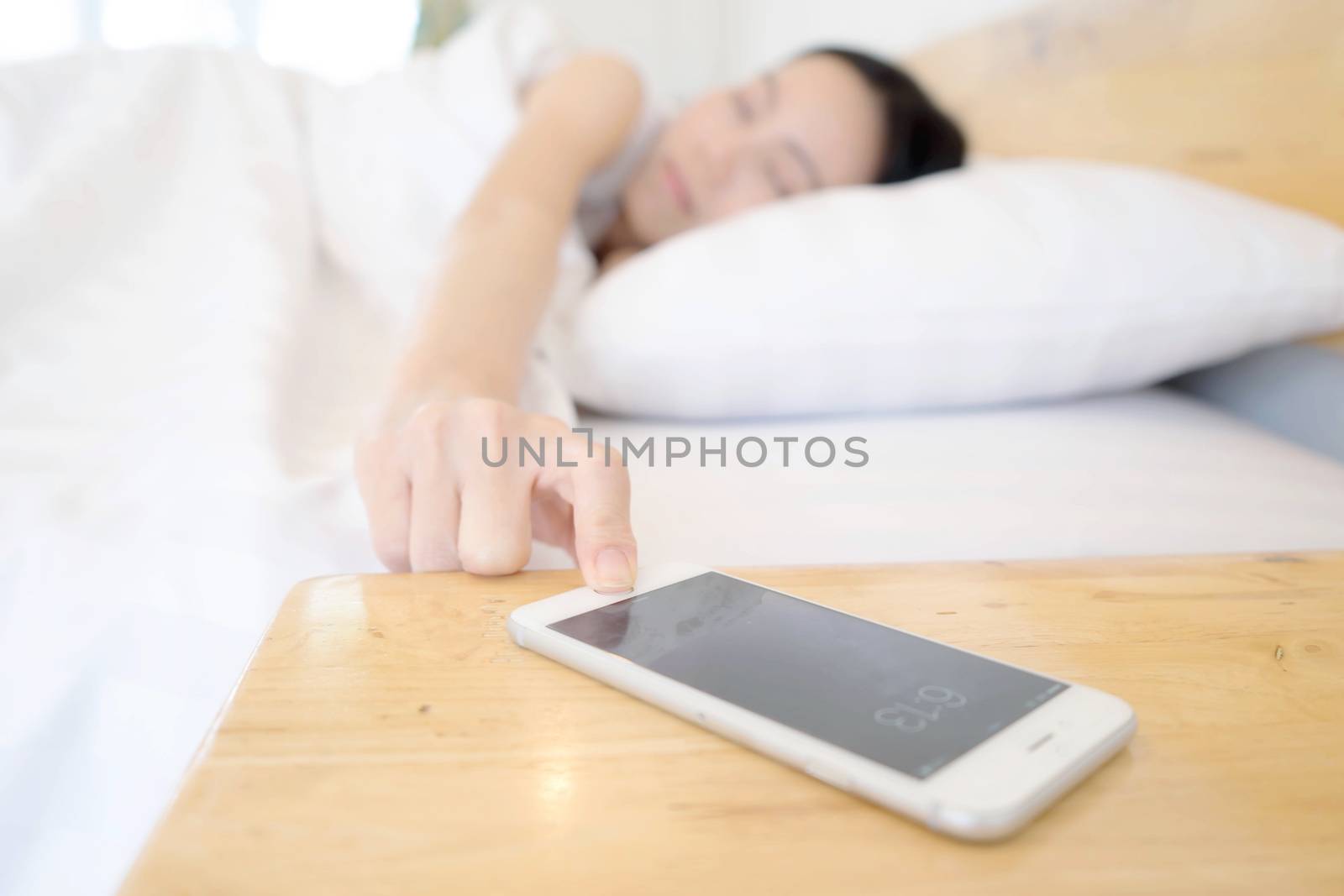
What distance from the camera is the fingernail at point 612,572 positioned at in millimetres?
335

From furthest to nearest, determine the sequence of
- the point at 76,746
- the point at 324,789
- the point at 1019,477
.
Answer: the point at 1019,477 → the point at 76,746 → the point at 324,789

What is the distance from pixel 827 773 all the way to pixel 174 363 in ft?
1.80

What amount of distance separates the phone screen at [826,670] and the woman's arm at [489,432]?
0.04 metres

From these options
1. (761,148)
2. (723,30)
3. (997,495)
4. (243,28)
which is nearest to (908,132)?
(761,148)

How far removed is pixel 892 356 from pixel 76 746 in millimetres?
533

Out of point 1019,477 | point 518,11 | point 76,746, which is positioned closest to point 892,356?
point 1019,477

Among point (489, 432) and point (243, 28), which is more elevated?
point (243, 28)

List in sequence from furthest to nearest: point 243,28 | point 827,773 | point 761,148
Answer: point 243,28 < point 761,148 < point 827,773

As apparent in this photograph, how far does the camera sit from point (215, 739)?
0.24 metres

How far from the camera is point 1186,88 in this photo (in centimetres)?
81

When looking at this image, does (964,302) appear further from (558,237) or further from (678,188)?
(678,188)

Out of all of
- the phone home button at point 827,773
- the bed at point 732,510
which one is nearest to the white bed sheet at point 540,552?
the bed at point 732,510

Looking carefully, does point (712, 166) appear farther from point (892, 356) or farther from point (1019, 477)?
point (1019, 477)

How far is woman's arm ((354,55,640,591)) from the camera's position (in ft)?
1.18
